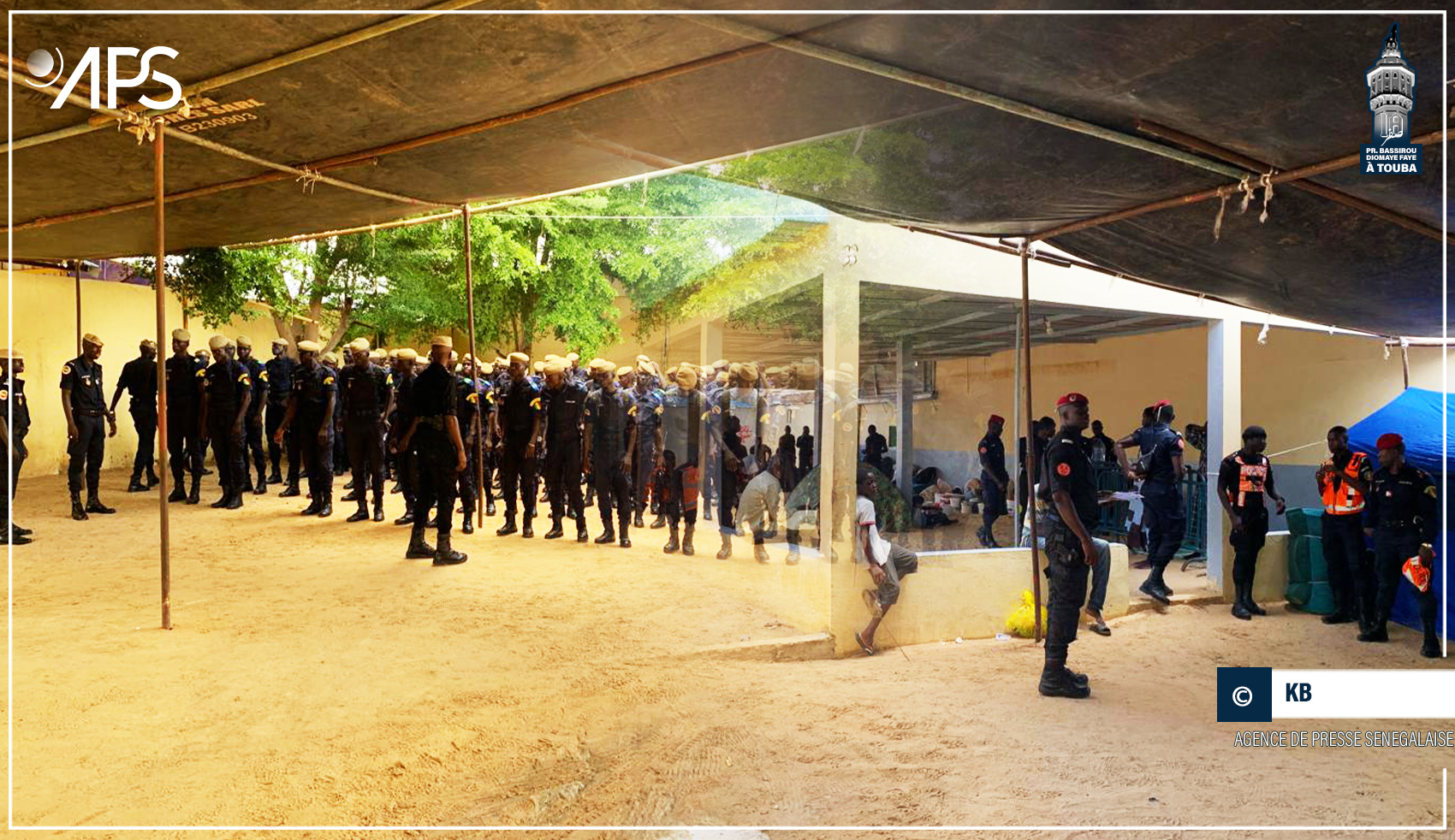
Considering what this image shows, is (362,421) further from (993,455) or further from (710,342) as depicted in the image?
(993,455)

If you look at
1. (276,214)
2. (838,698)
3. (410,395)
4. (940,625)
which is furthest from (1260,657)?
(276,214)

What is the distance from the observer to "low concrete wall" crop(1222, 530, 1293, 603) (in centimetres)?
728

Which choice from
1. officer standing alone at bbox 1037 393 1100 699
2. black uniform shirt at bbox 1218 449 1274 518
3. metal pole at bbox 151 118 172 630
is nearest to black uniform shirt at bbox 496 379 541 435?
metal pole at bbox 151 118 172 630

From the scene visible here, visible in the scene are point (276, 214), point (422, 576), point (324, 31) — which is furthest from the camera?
point (276, 214)

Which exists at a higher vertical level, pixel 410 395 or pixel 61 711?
pixel 410 395

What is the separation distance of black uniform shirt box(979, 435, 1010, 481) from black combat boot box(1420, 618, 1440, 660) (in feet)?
10.4

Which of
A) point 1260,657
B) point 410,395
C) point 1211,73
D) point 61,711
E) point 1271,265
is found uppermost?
point 1211,73

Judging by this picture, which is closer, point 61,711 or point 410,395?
point 61,711

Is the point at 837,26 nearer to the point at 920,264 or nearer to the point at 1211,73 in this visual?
the point at 1211,73

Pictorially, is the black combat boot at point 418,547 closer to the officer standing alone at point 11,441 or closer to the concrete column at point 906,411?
the officer standing alone at point 11,441

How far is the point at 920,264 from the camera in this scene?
20.2 feet

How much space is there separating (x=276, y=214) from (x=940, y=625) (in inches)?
237

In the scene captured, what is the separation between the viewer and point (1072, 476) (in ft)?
14.6

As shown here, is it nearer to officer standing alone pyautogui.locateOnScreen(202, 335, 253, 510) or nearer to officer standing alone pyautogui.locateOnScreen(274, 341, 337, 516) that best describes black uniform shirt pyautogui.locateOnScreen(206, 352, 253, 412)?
officer standing alone pyautogui.locateOnScreen(202, 335, 253, 510)
